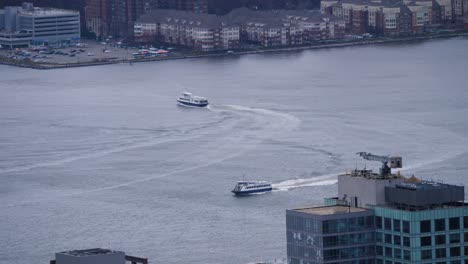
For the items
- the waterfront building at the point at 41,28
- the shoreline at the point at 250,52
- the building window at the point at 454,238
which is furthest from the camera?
the waterfront building at the point at 41,28

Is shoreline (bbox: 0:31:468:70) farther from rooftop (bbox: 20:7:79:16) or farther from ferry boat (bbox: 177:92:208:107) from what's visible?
ferry boat (bbox: 177:92:208:107)

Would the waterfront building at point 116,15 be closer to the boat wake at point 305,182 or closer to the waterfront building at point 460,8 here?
the waterfront building at point 460,8

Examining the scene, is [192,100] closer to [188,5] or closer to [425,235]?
[188,5]

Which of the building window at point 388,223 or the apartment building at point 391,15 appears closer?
the building window at point 388,223

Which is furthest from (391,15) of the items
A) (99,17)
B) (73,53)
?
(73,53)

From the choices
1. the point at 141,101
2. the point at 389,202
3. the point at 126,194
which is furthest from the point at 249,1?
the point at 389,202

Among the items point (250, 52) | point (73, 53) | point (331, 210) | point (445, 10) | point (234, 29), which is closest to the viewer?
point (331, 210)

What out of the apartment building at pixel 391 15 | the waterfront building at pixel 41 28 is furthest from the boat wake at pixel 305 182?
the waterfront building at pixel 41 28
